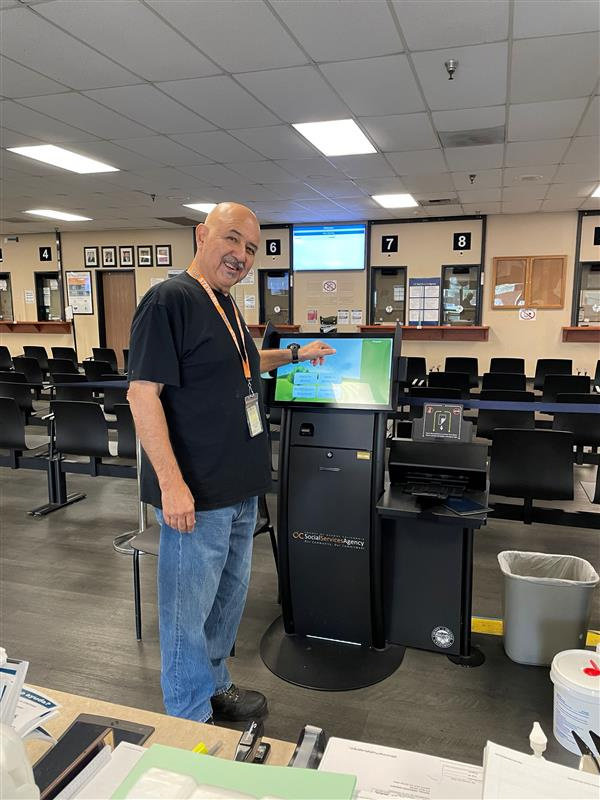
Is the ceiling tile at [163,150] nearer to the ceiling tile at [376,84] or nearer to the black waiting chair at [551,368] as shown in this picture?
the ceiling tile at [376,84]

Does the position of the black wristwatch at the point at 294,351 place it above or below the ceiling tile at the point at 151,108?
below

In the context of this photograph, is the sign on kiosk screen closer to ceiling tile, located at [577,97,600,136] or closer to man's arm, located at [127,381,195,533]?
man's arm, located at [127,381,195,533]

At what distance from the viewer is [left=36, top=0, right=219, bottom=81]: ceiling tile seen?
105 inches

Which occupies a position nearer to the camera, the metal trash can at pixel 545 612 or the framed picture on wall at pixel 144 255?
the metal trash can at pixel 545 612

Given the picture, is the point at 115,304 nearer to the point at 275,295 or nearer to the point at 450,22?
the point at 275,295

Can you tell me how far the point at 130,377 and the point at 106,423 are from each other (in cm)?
236

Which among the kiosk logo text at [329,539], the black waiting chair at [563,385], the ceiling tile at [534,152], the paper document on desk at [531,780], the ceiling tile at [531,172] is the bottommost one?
the kiosk logo text at [329,539]

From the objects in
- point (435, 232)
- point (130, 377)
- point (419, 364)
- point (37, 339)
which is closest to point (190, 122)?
point (130, 377)

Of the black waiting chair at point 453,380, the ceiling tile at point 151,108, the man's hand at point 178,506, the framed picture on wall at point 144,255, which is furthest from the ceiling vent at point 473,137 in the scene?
the framed picture on wall at point 144,255

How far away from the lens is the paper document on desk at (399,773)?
0.78 m

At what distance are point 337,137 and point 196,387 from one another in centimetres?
372

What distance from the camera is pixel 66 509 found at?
4.18 m

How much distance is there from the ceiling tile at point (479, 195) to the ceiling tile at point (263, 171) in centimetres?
219

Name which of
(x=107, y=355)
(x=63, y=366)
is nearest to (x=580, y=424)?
(x=63, y=366)
